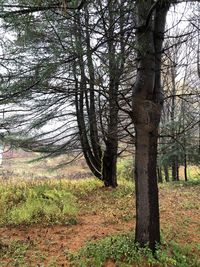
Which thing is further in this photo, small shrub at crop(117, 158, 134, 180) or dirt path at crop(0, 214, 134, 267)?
small shrub at crop(117, 158, 134, 180)

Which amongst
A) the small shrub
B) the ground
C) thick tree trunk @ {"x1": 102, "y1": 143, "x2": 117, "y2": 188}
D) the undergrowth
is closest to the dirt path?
the ground

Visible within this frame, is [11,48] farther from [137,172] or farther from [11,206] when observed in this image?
[11,206]

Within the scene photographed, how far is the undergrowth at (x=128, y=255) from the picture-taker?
3.59m

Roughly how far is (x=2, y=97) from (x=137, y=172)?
2.04m

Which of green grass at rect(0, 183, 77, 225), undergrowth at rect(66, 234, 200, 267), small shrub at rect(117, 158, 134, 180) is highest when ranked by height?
small shrub at rect(117, 158, 134, 180)

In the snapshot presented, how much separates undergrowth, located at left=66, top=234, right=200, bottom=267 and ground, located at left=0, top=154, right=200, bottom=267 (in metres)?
0.09

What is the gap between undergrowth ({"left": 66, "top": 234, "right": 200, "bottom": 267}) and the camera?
A: 359cm

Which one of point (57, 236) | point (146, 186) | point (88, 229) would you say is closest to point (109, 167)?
point (88, 229)

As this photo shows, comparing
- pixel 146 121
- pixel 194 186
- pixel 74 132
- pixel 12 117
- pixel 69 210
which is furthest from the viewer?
pixel 194 186

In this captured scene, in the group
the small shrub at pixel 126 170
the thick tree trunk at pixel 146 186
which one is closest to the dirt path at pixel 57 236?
the thick tree trunk at pixel 146 186

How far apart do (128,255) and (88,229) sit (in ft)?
4.19

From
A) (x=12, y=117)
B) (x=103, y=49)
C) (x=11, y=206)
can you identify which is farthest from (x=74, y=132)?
(x=103, y=49)

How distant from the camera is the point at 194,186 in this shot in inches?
395

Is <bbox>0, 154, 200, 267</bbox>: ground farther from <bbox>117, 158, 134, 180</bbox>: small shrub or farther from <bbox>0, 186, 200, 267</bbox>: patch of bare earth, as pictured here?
<bbox>117, 158, 134, 180</bbox>: small shrub
